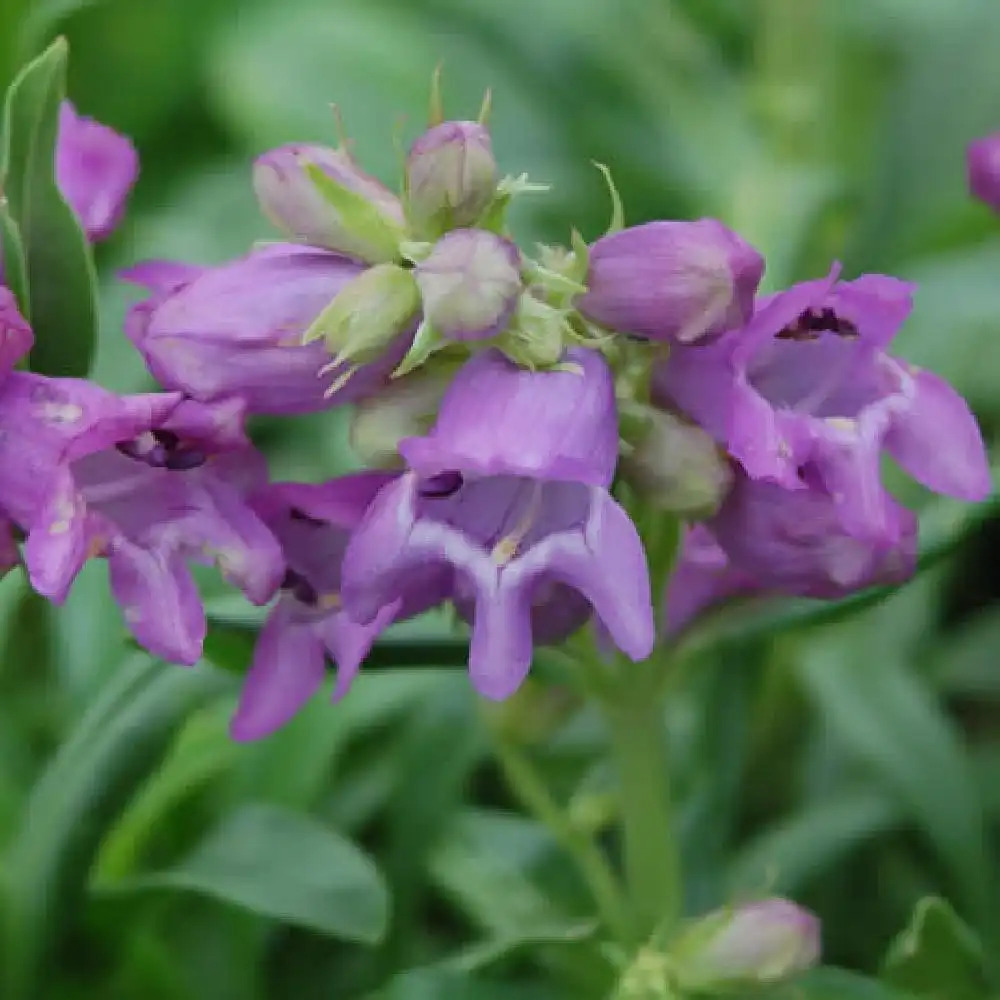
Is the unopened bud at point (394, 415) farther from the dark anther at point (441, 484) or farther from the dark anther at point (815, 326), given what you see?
the dark anther at point (815, 326)

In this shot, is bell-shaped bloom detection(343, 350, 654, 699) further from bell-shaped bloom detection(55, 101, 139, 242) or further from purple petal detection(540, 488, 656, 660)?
bell-shaped bloom detection(55, 101, 139, 242)

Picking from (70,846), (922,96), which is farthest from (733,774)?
(922,96)

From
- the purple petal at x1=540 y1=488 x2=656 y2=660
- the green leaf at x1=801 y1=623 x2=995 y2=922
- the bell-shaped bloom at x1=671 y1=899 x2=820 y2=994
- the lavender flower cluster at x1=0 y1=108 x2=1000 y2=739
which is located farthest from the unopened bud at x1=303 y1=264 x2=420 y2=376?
the green leaf at x1=801 y1=623 x2=995 y2=922

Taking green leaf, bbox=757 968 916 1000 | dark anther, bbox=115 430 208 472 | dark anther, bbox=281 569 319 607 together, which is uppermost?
dark anther, bbox=115 430 208 472

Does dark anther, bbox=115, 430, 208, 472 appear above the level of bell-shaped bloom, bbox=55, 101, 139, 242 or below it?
below

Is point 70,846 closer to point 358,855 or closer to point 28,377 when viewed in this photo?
point 358,855

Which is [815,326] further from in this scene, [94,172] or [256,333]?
[94,172]

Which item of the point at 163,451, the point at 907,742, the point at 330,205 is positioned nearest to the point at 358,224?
the point at 330,205
